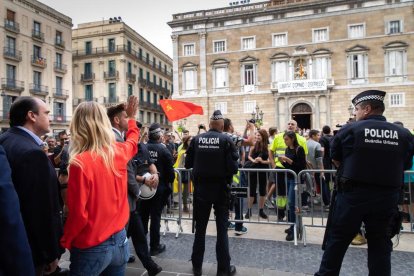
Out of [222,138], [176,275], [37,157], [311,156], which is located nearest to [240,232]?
[176,275]

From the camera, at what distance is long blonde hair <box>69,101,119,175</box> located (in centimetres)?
226

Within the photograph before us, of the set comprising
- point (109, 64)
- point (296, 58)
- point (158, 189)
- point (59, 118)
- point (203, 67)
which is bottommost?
point (158, 189)

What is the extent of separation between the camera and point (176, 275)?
13.0ft

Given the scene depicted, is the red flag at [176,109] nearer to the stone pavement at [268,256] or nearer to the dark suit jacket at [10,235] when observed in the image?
the stone pavement at [268,256]

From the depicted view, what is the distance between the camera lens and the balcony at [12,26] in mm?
30312

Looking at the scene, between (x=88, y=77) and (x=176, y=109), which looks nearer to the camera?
(x=176, y=109)

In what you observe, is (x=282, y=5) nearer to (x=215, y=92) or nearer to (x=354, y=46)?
(x=354, y=46)

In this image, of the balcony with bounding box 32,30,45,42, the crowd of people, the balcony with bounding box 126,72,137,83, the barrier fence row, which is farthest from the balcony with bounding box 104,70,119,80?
the crowd of people

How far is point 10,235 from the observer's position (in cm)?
147

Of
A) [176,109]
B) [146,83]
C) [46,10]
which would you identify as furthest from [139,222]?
[146,83]

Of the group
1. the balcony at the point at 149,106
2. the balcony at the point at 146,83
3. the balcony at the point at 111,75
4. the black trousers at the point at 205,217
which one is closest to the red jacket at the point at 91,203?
the black trousers at the point at 205,217

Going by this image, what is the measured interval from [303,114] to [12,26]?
1199 inches

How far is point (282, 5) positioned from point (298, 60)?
576 centimetres

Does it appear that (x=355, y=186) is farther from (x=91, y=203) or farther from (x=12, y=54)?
(x=12, y=54)
